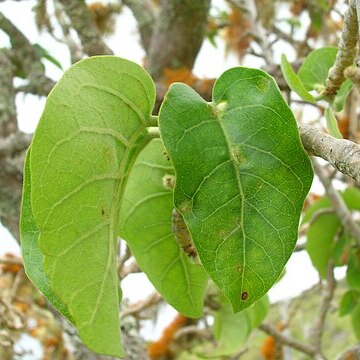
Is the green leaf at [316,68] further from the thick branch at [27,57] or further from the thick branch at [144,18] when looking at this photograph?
the thick branch at [144,18]

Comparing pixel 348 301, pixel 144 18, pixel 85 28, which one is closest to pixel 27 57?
pixel 85 28

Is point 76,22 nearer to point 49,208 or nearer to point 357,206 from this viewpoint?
point 357,206

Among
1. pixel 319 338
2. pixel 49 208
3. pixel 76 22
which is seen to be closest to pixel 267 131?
pixel 49 208

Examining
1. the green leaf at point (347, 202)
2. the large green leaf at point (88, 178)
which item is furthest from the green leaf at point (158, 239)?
the green leaf at point (347, 202)

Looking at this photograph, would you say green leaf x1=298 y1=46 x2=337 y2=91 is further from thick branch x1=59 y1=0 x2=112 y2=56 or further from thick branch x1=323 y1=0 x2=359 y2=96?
thick branch x1=59 y1=0 x2=112 y2=56

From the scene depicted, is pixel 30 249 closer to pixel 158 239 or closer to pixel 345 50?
pixel 158 239

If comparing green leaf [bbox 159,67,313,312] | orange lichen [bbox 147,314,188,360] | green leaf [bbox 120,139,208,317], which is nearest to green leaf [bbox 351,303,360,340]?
orange lichen [bbox 147,314,188,360]
